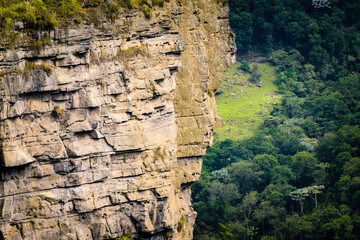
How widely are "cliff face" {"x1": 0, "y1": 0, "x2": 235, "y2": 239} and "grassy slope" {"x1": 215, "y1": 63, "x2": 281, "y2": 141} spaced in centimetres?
4583

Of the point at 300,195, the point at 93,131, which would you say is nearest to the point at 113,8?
the point at 93,131

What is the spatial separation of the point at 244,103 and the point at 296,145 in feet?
40.0

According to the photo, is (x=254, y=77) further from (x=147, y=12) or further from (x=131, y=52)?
(x=131, y=52)

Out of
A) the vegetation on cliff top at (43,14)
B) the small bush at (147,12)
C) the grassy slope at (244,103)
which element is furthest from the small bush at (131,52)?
the grassy slope at (244,103)

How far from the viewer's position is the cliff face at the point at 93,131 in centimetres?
3209

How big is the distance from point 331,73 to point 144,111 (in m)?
65.9

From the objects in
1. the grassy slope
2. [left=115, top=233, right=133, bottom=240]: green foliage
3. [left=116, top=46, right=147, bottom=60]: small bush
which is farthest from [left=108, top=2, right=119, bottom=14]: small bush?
the grassy slope

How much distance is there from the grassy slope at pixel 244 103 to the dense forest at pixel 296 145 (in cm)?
149

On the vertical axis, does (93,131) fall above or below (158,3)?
below

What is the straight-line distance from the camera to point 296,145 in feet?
260

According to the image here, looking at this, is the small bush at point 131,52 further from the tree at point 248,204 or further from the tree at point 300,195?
the tree at point 300,195

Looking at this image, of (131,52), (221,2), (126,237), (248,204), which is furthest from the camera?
(248,204)

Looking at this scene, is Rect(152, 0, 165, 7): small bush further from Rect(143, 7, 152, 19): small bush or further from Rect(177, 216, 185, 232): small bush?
Rect(177, 216, 185, 232): small bush

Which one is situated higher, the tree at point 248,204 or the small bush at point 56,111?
the small bush at point 56,111
